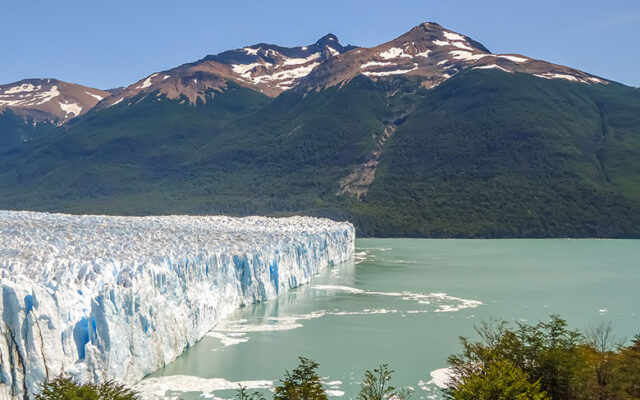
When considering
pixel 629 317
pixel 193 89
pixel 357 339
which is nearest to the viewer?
pixel 357 339

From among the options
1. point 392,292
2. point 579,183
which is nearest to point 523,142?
point 579,183

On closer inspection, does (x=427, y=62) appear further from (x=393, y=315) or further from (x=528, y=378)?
(x=528, y=378)

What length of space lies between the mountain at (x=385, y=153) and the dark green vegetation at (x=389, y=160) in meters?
0.32

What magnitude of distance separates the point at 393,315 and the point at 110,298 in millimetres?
15198

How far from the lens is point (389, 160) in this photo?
102 m

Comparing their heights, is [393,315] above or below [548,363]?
below

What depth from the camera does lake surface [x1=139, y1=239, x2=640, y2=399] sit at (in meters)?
17.9

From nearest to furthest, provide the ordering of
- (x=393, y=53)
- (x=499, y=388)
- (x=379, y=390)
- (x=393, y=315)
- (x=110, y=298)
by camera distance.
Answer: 1. (x=499, y=388)
2. (x=110, y=298)
3. (x=379, y=390)
4. (x=393, y=315)
5. (x=393, y=53)

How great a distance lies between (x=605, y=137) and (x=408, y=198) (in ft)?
126

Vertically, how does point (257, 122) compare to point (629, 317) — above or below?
above

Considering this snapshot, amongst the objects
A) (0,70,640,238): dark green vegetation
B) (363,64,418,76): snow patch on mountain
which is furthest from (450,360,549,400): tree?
(363,64,418,76): snow patch on mountain

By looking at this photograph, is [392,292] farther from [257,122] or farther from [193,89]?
[193,89]

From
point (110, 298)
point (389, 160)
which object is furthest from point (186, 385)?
point (389, 160)

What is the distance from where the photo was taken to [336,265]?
47.1 m
